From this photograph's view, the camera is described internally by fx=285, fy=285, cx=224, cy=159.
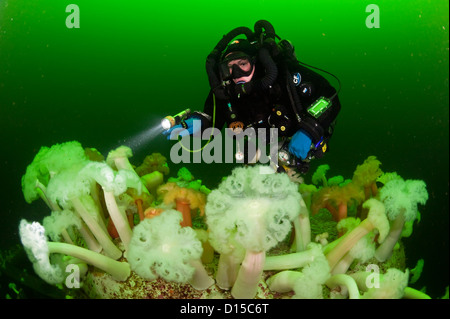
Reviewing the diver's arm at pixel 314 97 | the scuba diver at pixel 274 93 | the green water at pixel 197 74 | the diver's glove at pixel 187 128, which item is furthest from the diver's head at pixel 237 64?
the green water at pixel 197 74

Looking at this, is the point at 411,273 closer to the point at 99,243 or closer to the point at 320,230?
the point at 320,230

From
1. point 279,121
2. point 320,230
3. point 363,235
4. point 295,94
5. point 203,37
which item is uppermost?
point 203,37

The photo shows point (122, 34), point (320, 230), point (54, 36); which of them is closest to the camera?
point (320, 230)

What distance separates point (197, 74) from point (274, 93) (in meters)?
24.6

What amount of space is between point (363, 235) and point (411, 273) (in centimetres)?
150

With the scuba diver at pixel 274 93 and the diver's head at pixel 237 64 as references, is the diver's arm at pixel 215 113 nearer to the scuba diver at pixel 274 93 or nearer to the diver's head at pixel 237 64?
the scuba diver at pixel 274 93

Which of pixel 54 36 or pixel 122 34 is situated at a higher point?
pixel 122 34

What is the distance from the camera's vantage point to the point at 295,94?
2721 mm

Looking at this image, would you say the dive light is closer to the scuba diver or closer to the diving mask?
the scuba diver

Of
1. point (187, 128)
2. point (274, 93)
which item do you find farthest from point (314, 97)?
point (187, 128)

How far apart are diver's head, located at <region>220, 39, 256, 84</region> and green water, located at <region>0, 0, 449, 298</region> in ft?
10.5
